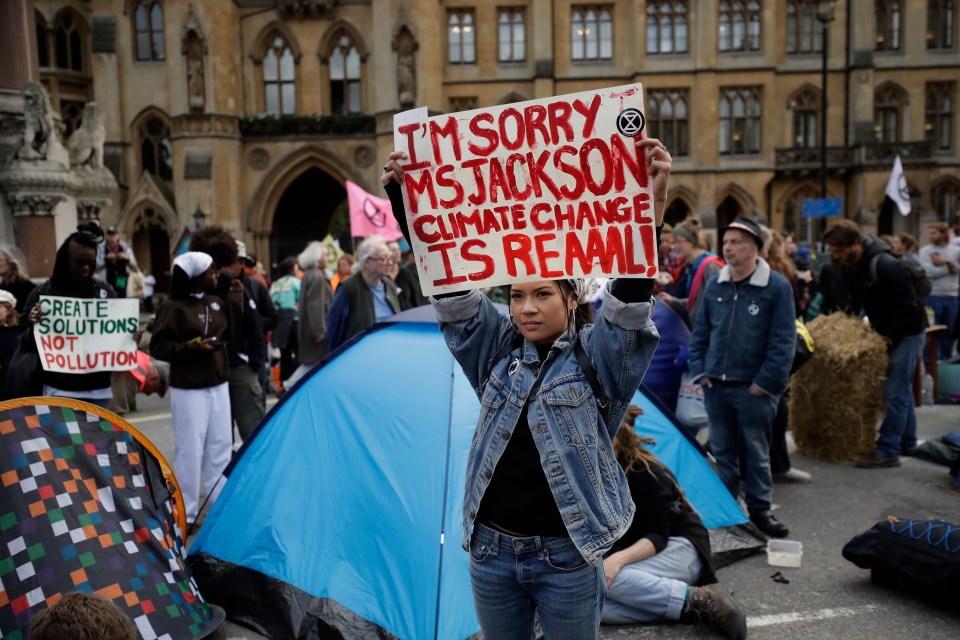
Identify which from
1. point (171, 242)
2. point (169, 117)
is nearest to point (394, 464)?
point (171, 242)

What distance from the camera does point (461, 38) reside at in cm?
2794

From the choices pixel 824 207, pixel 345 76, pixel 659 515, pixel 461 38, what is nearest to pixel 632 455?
pixel 659 515

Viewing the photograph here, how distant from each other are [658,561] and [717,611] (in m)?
0.35

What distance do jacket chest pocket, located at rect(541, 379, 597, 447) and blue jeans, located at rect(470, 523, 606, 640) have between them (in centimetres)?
30

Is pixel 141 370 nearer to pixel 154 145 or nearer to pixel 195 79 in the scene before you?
pixel 195 79

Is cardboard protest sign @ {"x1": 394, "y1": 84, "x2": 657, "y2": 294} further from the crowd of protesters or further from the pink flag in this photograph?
the pink flag

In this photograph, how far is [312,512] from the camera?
12.8 feet

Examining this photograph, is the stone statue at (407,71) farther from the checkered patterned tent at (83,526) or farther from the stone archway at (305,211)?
the checkered patterned tent at (83,526)

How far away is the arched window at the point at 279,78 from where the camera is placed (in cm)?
2688

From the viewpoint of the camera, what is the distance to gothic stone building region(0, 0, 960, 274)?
25.9 m

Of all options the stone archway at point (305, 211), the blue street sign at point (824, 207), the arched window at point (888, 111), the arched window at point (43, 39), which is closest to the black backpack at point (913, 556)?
the blue street sign at point (824, 207)

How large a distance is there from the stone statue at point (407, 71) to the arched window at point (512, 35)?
11.8ft

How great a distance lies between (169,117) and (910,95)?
25929 mm

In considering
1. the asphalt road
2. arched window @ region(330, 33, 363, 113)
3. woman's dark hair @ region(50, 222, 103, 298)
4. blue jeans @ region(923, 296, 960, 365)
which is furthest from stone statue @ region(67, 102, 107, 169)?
arched window @ region(330, 33, 363, 113)
